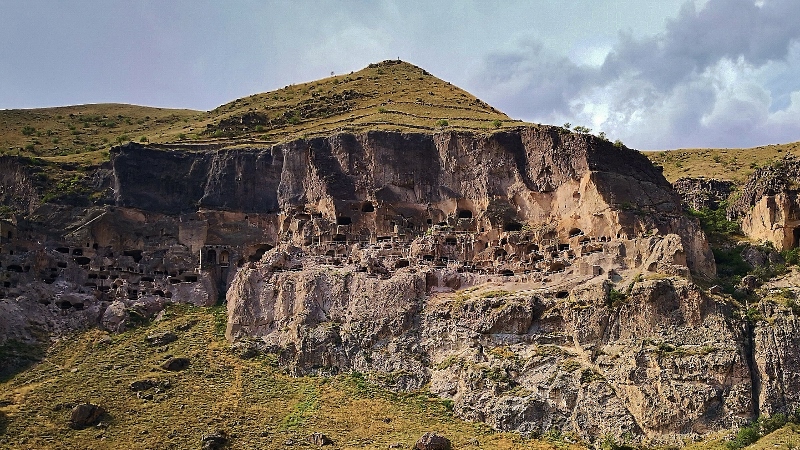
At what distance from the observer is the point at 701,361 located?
44.6 metres

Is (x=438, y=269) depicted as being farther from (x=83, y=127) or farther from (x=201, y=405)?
(x=83, y=127)

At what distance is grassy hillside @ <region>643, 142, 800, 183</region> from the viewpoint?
83688 millimetres

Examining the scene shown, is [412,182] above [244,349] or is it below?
above

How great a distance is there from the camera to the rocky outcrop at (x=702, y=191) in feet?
235

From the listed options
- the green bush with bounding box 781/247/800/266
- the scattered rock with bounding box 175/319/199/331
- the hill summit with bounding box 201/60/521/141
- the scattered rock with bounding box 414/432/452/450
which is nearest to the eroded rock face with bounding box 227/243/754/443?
the scattered rock with bounding box 175/319/199/331

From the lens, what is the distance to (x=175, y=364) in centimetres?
5144

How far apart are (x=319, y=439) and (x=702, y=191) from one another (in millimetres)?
A: 47514

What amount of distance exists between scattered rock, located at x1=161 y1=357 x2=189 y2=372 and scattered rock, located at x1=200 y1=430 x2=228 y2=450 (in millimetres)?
8926

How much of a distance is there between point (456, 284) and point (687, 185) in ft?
107

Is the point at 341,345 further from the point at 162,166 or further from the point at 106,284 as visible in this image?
the point at 162,166

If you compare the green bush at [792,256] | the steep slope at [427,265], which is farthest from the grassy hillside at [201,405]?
the green bush at [792,256]

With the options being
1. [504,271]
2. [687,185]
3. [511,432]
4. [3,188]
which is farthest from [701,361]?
[3,188]

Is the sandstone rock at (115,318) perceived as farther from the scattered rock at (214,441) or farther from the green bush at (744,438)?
the green bush at (744,438)

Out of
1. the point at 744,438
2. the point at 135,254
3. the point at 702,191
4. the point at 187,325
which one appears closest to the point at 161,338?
the point at 187,325
